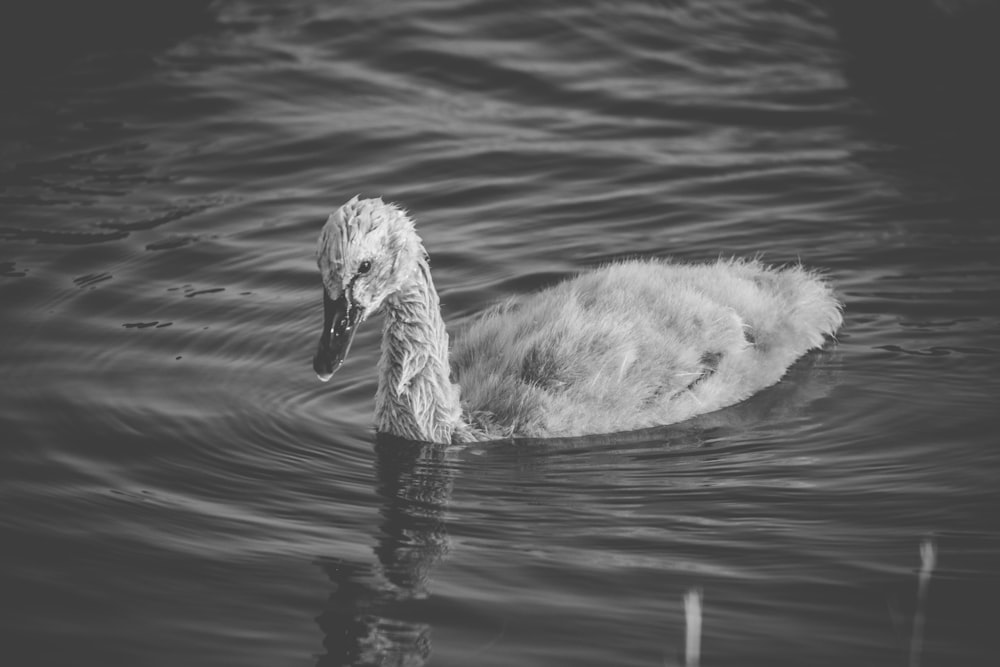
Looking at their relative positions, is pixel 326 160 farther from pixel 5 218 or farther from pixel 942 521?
pixel 942 521

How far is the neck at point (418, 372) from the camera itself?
310 inches

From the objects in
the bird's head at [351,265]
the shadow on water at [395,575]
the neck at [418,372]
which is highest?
the bird's head at [351,265]

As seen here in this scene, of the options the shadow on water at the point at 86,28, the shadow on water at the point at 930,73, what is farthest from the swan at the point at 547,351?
the shadow on water at the point at 86,28

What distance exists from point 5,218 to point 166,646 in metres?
5.84

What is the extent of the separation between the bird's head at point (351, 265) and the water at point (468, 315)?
68 centimetres

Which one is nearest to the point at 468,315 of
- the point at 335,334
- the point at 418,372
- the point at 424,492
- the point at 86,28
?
the point at 418,372

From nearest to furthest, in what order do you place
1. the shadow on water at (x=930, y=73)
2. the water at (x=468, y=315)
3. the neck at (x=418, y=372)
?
the water at (x=468, y=315) → the neck at (x=418, y=372) → the shadow on water at (x=930, y=73)

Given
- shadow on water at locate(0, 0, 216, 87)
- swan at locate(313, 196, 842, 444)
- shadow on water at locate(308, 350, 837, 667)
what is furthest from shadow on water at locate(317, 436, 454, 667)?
shadow on water at locate(0, 0, 216, 87)

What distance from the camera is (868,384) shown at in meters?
8.36

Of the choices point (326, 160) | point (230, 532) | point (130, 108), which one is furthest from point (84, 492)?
point (130, 108)

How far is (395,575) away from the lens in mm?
6414

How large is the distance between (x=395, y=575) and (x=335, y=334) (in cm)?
146

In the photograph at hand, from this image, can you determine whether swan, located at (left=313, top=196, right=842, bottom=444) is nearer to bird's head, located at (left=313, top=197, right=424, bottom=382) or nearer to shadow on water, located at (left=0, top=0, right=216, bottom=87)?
bird's head, located at (left=313, top=197, right=424, bottom=382)

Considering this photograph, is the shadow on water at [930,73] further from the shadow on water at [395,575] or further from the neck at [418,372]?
the shadow on water at [395,575]
